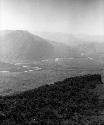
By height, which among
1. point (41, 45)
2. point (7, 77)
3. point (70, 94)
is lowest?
point (41, 45)

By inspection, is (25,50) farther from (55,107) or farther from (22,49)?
(55,107)

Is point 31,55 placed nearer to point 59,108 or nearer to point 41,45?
point 41,45

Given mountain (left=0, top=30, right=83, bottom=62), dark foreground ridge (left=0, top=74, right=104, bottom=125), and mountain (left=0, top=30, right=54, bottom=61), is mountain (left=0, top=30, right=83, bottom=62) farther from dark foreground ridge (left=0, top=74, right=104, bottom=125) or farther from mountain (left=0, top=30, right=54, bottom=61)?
dark foreground ridge (left=0, top=74, right=104, bottom=125)

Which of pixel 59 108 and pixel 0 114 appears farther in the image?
pixel 59 108

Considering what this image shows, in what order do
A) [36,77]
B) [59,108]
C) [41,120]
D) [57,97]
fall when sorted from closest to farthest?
[41,120]
[59,108]
[57,97]
[36,77]

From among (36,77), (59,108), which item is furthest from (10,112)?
(36,77)

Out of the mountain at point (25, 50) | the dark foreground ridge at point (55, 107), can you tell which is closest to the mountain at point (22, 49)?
the mountain at point (25, 50)

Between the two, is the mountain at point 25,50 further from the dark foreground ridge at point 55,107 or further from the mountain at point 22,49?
the dark foreground ridge at point 55,107

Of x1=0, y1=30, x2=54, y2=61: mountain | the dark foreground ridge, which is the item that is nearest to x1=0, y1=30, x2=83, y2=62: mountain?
x1=0, y1=30, x2=54, y2=61: mountain
